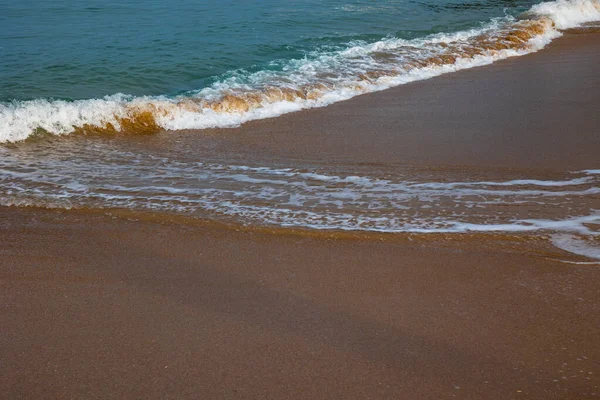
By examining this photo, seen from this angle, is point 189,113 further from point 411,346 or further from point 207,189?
point 411,346

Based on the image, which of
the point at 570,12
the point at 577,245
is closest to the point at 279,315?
the point at 577,245

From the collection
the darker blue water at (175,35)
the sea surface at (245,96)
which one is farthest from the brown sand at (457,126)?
the darker blue water at (175,35)

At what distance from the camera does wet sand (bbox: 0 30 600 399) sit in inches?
120

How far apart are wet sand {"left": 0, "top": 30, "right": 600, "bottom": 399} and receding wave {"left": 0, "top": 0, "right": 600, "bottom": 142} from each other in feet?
10.5

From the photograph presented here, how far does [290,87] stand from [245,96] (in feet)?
2.61

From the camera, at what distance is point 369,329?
3.48 metres

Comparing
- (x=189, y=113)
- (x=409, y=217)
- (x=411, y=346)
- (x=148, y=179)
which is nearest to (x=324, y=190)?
(x=409, y=217)

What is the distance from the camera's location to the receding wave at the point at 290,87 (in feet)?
27.0

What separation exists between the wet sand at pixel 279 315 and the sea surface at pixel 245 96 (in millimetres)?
452

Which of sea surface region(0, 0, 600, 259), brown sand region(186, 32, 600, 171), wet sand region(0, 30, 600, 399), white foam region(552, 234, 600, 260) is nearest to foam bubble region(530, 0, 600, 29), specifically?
sea surface region(0, 0, 600, 259)

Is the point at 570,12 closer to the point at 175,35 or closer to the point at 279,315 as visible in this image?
the point at 175,35

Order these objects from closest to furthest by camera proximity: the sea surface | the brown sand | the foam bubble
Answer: the sea surface < the brown sand < the foam bubble

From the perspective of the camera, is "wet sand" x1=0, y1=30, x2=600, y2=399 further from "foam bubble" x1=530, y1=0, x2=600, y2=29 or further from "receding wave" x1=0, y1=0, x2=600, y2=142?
"foam bubble" x1=530, y1=0, x2=600, y2=29

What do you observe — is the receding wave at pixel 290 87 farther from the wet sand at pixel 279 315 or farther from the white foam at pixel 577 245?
the white foam at pixel 577 245
